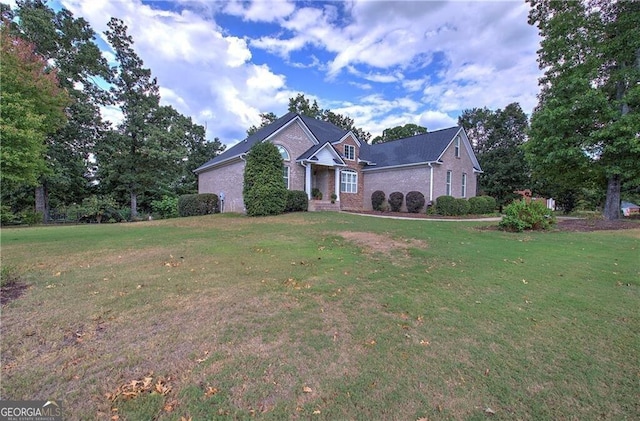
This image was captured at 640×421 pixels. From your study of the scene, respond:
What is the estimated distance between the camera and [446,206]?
1958 centimetres

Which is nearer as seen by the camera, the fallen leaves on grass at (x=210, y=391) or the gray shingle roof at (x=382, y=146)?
the fallen leaves on grass at (x=210, y=391)

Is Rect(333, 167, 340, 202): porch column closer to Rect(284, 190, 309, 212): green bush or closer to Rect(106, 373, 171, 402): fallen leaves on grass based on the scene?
Rect(284, 190, 309, 212): green bush

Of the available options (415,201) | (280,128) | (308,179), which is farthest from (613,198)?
(280,128)

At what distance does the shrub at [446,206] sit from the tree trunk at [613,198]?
296 inches

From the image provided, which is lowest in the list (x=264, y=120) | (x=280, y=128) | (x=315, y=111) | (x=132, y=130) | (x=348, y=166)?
(x=348, y=166)

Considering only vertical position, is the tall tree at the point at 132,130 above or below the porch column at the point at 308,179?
above

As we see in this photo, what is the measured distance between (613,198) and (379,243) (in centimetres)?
1526

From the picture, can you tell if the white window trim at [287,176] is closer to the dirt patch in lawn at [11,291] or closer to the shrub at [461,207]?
the shrub at [461,207]

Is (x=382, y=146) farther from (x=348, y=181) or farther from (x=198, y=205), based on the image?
(x=198, y=205)

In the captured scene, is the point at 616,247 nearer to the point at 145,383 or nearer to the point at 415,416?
the point at 415,416

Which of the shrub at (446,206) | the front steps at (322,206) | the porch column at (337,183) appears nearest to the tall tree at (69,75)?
the front steps at (322,206)

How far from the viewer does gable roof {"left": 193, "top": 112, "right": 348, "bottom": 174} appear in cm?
1989

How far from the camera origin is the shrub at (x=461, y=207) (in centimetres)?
1964

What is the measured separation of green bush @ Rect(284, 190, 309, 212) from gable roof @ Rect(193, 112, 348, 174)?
4.05 meters
